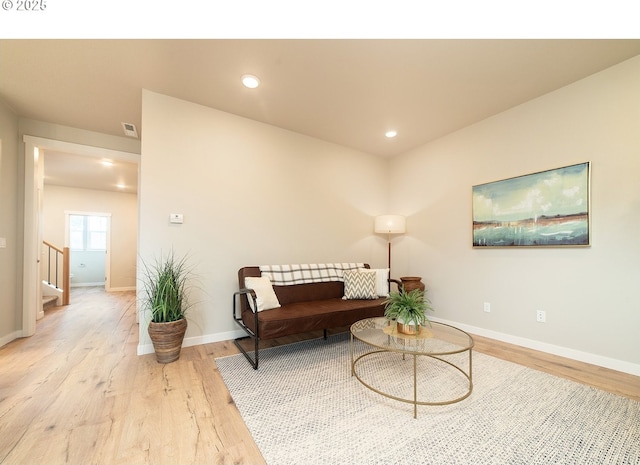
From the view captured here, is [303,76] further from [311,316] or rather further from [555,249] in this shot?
[555,249]

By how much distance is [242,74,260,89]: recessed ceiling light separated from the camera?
7.68ft

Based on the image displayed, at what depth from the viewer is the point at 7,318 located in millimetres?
2787

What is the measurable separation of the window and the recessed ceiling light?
6903 mm

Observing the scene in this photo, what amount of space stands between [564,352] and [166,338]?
3691 mm

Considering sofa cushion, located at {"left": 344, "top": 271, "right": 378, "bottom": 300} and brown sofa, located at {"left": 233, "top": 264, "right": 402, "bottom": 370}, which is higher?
sofa cushion, located at {"left": 344, "top": 271, "right": 378, "bottom": 300}

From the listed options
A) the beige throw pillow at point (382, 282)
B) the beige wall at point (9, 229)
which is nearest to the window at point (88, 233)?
the beige wall at point (9, 229)

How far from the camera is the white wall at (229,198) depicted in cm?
261

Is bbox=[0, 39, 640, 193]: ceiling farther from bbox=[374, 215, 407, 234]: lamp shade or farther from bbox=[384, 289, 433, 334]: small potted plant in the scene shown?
bbox=[384, 289, 433, 334]: small potted plant

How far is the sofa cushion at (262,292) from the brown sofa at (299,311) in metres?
0.05

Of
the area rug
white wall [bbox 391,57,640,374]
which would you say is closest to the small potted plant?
the area rug

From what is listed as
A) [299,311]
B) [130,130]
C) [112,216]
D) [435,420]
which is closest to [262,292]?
[299,311]

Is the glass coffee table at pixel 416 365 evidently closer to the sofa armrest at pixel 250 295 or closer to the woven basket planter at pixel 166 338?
the sofa armrest at pixel 250 295

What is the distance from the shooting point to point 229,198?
299 cm

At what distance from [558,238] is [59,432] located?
4061 millimetres
